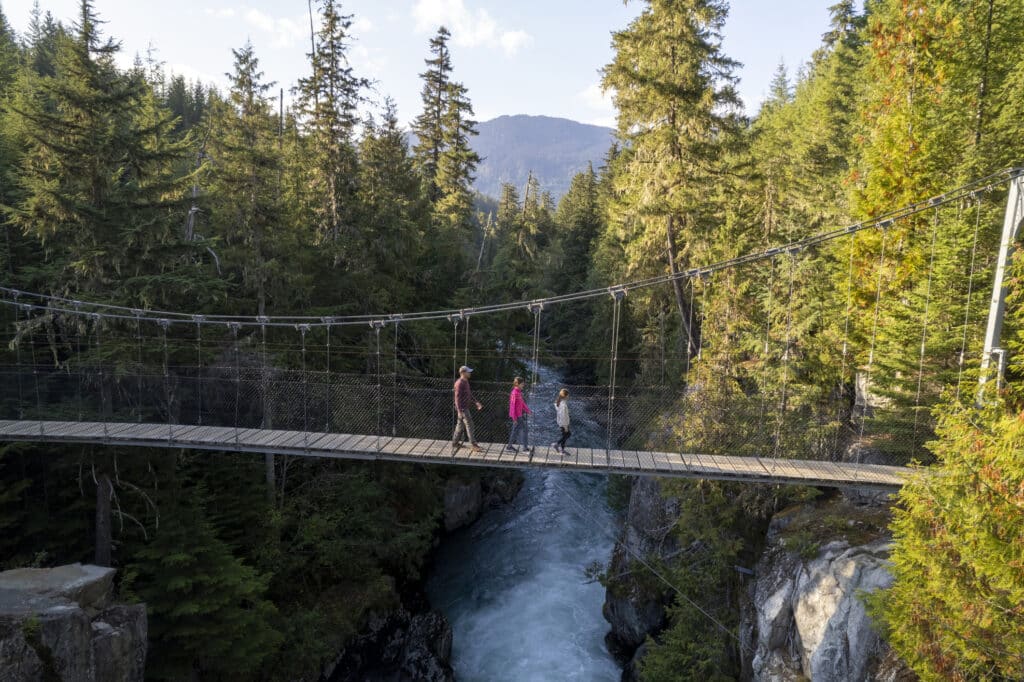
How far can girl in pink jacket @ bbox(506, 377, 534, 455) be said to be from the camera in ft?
27.1

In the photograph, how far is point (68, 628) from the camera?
23.2 ft

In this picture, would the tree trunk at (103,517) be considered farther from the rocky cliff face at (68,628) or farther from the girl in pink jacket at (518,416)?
the girl in pink jacket at (518,416)

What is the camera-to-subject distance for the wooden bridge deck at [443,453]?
24.3 ft

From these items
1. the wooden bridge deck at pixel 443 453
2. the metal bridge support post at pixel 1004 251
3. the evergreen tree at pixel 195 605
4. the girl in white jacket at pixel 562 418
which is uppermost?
the metal bridge support post at pixel 1004 251

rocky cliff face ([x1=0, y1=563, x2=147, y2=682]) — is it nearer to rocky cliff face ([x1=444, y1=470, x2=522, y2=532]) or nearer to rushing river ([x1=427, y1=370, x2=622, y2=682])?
rushing river ([x1=427, y1=370, x2=622, y2=682])

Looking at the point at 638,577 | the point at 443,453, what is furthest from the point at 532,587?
the point at 443,453

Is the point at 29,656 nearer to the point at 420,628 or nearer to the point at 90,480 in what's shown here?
the point at 90,480

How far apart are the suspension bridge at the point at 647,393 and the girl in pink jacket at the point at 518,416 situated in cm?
17

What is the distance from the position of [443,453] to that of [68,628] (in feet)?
16.1

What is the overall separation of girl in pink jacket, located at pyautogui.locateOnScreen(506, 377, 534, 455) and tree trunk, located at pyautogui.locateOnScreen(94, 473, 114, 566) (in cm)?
634

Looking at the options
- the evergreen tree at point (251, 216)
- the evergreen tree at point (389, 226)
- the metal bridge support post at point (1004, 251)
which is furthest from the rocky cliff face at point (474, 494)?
the metal bridge support post at point (1004, 251)

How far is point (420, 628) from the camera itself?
1172cm

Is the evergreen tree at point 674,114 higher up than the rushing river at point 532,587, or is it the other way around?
the evergreen tree at point 674,114

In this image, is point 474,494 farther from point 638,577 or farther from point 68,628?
point 68,628
